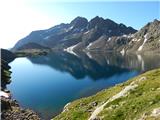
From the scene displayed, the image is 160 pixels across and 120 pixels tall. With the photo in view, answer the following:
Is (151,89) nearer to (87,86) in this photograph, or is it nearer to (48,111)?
(48,111)

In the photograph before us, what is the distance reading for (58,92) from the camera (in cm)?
12825

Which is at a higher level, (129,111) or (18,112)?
(129,111)

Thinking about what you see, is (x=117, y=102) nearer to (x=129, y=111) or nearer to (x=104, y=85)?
(x=129, y=111)

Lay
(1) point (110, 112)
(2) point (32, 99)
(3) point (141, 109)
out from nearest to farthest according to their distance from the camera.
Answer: (3) point (141, 109) < (1) point (110, 112) < (2) point (32, 99)

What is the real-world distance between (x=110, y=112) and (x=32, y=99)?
83.6 metres

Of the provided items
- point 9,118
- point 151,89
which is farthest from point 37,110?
point 151,89

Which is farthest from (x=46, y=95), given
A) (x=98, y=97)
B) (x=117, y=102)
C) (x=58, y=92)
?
(x=117, y=102)

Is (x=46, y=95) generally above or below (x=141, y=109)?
below

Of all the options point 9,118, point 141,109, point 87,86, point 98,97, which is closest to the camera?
point 141,109

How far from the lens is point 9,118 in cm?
7288

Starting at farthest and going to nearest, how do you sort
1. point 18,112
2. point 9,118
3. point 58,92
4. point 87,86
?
point 87,86 → point 58,92 → point 18,112 → point 9,118

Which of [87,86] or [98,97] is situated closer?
[98,97]

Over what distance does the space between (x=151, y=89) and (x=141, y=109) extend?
7807 millimetres

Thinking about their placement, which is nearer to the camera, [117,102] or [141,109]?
[141,109]
